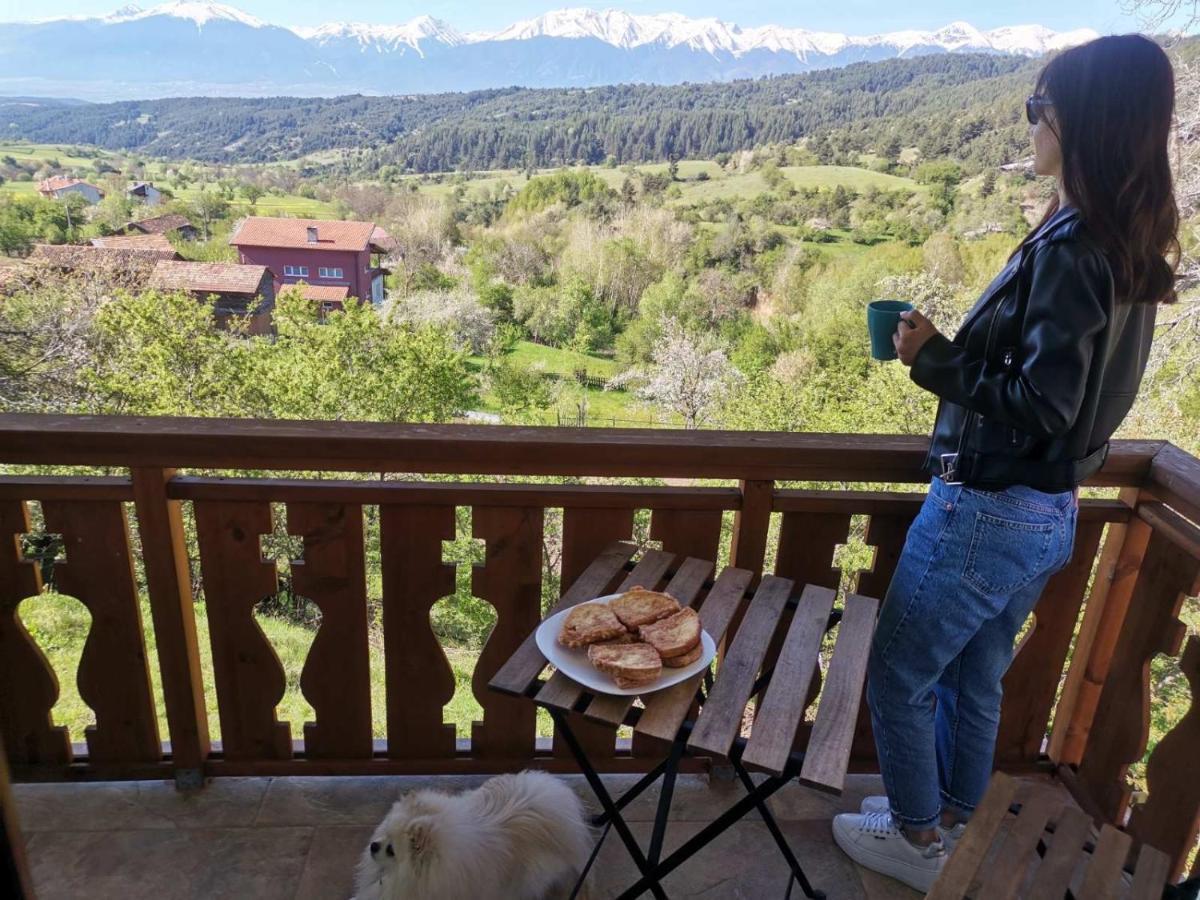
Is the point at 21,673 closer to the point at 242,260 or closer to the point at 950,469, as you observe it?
the point at 950,469

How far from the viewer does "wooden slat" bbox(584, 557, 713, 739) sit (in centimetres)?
104

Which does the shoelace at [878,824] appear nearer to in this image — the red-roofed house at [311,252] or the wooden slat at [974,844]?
the wooden slat at [974,844]

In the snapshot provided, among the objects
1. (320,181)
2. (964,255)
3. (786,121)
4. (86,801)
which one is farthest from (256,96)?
(86,801)

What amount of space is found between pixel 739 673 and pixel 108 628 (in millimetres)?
1176

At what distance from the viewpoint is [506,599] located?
1574 millimetres

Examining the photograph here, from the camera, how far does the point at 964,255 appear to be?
27109mm

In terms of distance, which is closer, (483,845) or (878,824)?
(483,845)

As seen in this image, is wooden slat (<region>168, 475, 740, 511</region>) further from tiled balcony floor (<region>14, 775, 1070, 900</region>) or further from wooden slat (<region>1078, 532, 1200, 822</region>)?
wooden slat (<region>1078, 532, 1200, 822</region>)

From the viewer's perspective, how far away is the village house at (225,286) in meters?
26.0

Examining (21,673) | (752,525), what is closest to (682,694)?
Result: (752,525)

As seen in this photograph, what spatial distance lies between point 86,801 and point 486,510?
3.24 feet

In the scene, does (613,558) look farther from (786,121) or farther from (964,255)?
(786,121)

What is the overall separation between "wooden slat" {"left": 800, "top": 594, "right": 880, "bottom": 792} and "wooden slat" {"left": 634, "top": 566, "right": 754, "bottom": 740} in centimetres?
17

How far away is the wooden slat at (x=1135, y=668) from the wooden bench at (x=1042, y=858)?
21.0 inches
